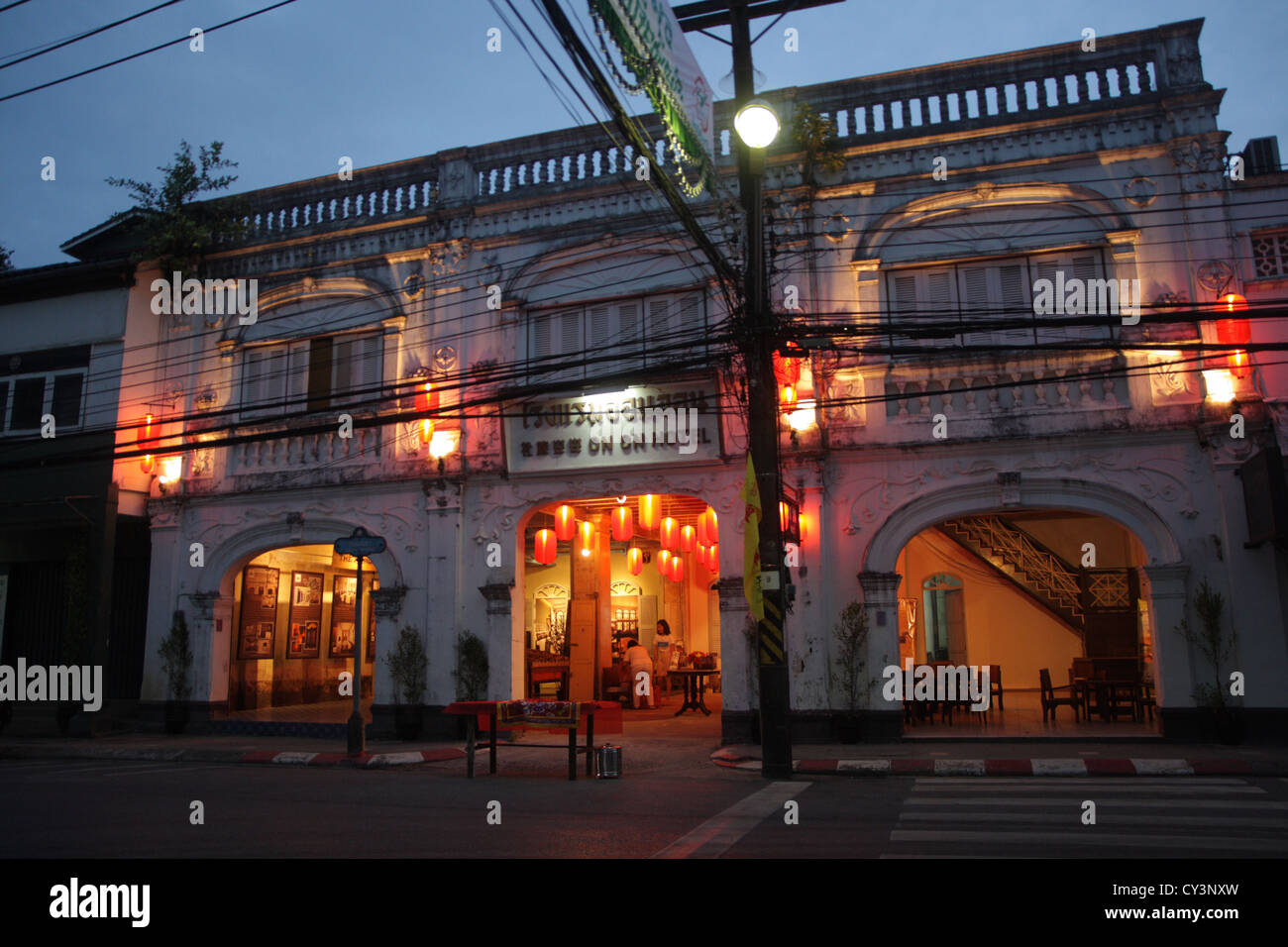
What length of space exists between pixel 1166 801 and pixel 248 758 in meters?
12.7

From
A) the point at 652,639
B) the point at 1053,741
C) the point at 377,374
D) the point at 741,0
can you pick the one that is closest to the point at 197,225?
the point at 377,374

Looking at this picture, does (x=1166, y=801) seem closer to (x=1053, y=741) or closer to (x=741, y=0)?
(x=1053, y=741)

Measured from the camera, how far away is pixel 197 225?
19281mm

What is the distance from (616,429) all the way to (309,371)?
6872mm

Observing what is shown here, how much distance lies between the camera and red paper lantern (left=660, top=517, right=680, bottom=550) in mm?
19156

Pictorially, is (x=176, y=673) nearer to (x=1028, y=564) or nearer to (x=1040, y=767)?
(x=1040, y=767)

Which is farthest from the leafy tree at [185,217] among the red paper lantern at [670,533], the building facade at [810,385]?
the red paper lantern at [670,533]

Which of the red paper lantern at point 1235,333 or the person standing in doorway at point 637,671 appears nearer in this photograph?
the red paper lantern at point 1235,333

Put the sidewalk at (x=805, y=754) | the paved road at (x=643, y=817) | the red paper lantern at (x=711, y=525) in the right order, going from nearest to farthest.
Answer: the paved road at (x=643, y=817)
the sidewalk at (x=805, y=754)
the red paper lantern at (x=711, y=525)

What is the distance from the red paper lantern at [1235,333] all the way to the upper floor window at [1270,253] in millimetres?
728

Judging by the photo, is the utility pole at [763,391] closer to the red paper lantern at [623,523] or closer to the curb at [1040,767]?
the curb at [1040,767]

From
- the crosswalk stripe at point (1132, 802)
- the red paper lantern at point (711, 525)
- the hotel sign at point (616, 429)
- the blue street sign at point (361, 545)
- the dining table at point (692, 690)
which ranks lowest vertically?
the crosswalk stripe at point (1132, 802)

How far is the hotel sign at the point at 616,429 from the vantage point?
15.6 m

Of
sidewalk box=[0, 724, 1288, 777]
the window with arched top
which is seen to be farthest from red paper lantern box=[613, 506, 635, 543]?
the window with arched top
